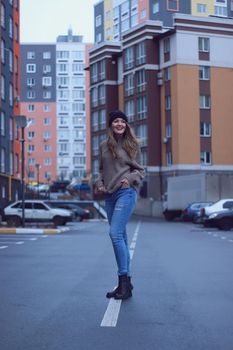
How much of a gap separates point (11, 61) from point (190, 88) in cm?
1692

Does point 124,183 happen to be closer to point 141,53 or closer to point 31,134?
point 141,53

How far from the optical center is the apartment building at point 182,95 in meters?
59.1

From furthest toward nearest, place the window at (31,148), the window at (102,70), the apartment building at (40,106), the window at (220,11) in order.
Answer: the window at (31,148) → the window at (102,70) → the window at (220,11) → the apartment building at (40,106)

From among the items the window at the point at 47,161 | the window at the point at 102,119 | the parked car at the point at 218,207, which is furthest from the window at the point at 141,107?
the parked car at the point at 218,207

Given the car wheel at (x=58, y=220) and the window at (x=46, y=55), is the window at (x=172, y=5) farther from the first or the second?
the window at (x=46, y=55)

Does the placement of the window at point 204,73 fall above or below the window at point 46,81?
above

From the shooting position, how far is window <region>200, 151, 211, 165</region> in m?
59.8

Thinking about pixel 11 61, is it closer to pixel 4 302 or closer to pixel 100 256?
pixel 100 256

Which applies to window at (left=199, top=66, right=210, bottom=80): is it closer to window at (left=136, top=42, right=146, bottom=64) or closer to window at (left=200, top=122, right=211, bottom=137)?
window at (left=200, top=122, right=211, bottom=137)

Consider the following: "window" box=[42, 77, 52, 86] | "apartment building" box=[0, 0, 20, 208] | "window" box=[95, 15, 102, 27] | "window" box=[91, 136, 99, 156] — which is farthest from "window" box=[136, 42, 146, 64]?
"window" box=[42, 77, 52, 86]

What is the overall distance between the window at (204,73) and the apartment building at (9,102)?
57.2 ft

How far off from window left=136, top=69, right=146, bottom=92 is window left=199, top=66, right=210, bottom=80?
6.33m

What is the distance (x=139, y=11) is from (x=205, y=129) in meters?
20.0

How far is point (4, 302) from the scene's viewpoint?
20.8 feet
